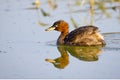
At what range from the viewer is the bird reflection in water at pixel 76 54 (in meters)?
12.1

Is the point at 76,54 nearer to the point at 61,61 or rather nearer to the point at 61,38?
the point at 61,61

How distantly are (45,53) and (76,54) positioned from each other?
2.29ft

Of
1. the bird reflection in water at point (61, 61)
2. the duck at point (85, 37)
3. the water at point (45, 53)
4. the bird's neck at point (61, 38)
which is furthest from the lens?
the bird's neck at point (61, 38)

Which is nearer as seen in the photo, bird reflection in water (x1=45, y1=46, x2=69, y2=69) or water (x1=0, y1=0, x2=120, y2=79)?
water (x1=0, y1=0, x2=120, y2=79)

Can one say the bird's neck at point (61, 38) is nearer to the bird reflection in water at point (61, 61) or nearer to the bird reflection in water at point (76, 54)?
the bird reflection in water at point (76, 54)

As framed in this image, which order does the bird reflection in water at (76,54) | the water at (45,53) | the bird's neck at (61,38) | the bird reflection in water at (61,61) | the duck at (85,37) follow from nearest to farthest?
the water at (45,53) < the bird reflection in water at (61,61) < the bird reflection in water at (76,54) < the duck at (85,37) < the bird's neck at (61,38)

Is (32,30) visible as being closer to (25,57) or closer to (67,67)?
(25,57)

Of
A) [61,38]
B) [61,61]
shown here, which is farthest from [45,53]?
[61,38]

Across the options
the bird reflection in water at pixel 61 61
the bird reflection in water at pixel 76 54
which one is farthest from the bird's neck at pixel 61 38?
the bird reflection in water at pixel 61 61

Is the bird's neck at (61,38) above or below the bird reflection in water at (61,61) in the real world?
below

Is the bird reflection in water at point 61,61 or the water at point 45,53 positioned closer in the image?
the water at point 45,53

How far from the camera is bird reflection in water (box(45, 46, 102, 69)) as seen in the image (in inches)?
477

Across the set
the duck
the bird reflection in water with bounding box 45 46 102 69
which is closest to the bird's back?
the duck

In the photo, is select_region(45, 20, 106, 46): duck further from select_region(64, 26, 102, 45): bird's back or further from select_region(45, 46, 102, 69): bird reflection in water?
select_region(45, 46, 102, 69): bird reflection in water
